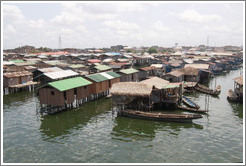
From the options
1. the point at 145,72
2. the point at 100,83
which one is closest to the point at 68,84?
the point at 100,83

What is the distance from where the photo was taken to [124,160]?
17.5 m

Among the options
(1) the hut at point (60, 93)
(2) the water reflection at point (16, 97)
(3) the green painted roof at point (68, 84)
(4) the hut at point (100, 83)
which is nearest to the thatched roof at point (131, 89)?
(3) the green painted roof at point (68, 84)

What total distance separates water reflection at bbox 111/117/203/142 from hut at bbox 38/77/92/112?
822 cm

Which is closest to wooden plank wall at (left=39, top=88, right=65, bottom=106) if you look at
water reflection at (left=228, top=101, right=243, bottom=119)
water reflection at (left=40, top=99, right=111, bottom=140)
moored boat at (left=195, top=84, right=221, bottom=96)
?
water reflection at (left=40, top=99, right=111, bottom=140)

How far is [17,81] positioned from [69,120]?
24931mm

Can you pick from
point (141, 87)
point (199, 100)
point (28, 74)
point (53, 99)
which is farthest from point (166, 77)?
point (28, 74)

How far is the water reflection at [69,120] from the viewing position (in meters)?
23.3

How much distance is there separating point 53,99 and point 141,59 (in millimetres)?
52864

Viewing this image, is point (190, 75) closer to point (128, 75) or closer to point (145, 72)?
point (145, 72)

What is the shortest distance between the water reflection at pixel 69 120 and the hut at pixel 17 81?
62.1 feet

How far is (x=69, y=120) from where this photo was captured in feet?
88.6

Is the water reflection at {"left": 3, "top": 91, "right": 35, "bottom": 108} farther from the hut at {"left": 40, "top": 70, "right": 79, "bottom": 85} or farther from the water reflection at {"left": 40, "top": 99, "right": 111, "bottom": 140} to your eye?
the water reflection at {"left": 40, "top": 99, "right": 111, "bottom": 140}

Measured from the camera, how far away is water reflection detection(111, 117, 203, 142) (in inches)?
873

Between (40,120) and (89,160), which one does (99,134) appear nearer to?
(89,160)
